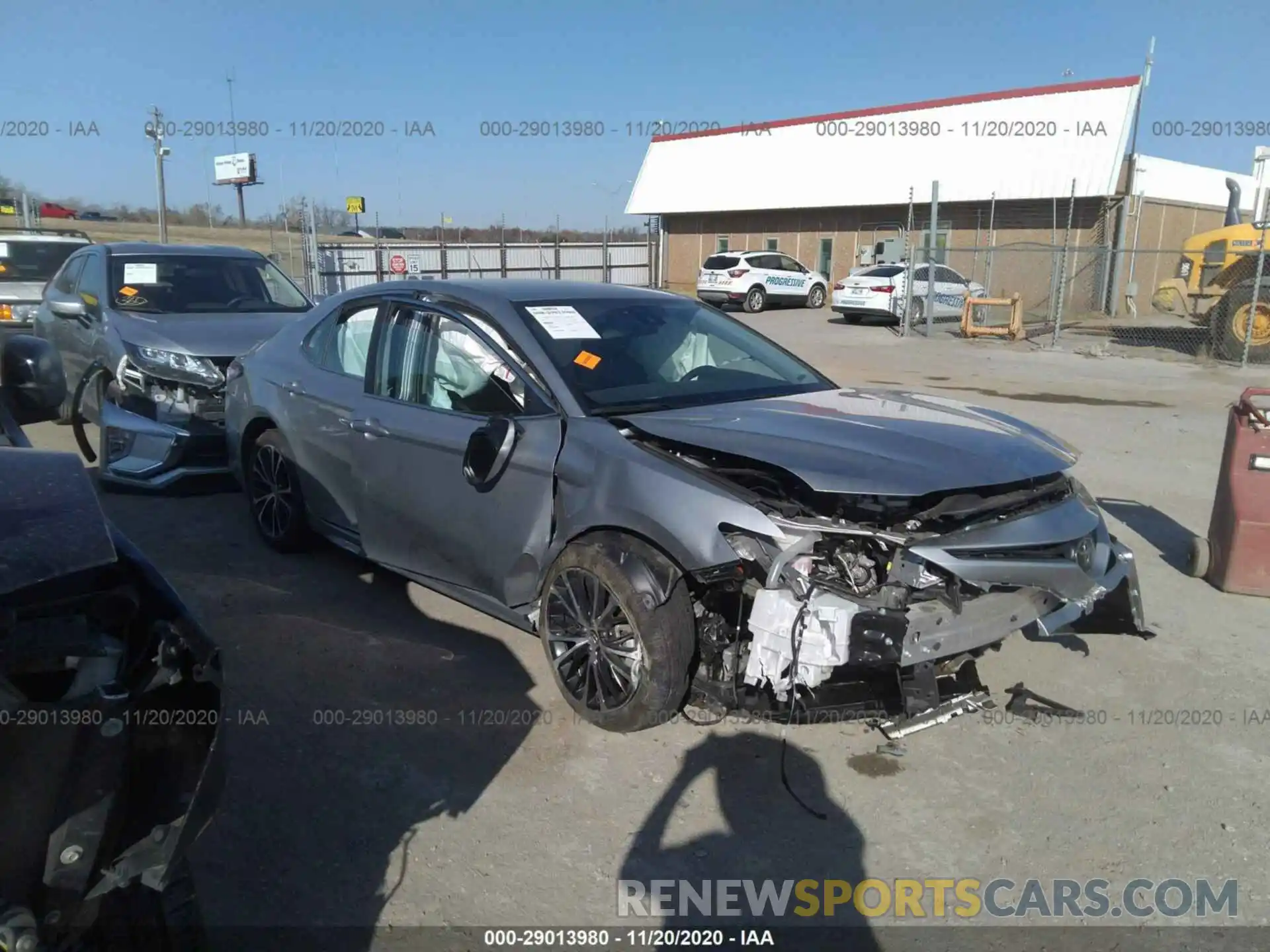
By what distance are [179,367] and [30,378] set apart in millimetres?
3889

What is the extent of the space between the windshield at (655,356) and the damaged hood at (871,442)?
18 centimetres

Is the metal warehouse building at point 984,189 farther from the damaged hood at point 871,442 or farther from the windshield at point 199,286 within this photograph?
the damaged hood at point 871,442

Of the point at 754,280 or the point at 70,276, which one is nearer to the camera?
the point at 70,276

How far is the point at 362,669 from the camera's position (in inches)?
172

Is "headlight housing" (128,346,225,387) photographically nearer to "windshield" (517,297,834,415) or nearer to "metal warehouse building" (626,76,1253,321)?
"windshield" (517,297,834,415)

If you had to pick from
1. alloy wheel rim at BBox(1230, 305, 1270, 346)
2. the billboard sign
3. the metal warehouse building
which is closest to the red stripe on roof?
the metal warehouse building

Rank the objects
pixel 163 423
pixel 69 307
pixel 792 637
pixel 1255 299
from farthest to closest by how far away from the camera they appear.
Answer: pixel 1255 299
pixel 69 307
pixel 163 423
pixel 792 637

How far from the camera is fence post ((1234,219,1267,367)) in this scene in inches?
598

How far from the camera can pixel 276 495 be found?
18.5ft

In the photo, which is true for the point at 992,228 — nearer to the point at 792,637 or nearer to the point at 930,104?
the point at 930,104

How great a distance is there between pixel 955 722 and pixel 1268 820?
3.57 feet

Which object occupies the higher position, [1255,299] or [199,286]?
[1255,299]

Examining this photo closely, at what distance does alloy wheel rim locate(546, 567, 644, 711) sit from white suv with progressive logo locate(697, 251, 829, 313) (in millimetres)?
24370

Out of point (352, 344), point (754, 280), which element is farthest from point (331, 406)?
point (754, 280)
